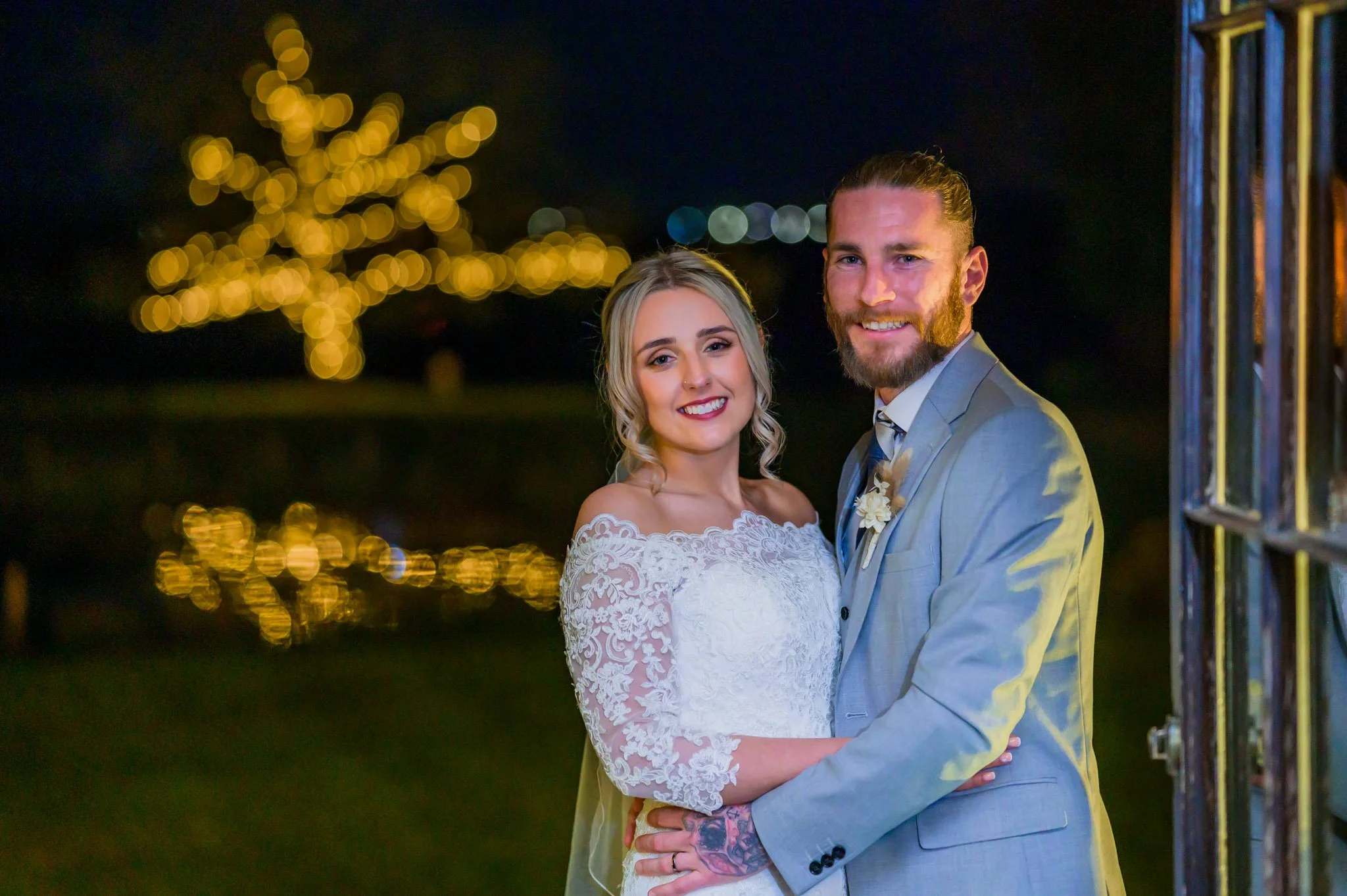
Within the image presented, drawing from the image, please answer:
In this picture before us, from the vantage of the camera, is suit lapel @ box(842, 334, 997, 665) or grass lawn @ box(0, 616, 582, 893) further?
grass lawn @ box(0, 616, 582, 893)

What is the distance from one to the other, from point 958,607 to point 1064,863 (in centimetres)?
49

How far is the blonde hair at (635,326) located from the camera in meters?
2.87

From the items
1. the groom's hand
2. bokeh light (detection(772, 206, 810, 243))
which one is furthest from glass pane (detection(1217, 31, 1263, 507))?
bokeh light (detection(772, 206, 810, 243))

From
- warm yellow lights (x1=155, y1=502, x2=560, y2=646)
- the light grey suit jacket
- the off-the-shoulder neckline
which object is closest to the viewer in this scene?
the light grey suit jacket

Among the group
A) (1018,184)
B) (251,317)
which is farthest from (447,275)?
(1018,184)

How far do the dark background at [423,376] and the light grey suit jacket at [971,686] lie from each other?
0.78m

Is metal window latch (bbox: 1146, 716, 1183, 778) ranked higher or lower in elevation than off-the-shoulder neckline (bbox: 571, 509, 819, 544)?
lower

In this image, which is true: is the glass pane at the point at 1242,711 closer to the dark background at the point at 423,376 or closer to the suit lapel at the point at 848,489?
the suit lapel at the point at 848,489

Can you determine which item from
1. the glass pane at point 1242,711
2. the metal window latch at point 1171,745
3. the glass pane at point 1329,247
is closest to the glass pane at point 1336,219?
the glass pane at point 1329,247

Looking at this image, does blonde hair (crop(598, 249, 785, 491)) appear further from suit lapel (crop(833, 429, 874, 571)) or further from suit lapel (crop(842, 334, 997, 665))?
suit lapel (crop(842, 334, 997, 665))

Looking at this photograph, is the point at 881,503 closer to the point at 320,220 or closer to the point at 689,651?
the point at 689,651

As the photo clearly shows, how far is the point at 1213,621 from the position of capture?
1.58 m

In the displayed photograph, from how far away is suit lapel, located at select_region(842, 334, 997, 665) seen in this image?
7.93 feet

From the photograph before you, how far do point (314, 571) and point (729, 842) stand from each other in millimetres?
8631
